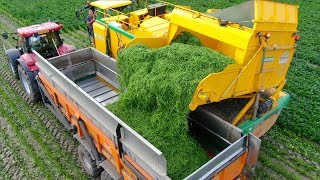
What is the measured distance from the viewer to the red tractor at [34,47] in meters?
7.50

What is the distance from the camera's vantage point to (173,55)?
4961 millimetres

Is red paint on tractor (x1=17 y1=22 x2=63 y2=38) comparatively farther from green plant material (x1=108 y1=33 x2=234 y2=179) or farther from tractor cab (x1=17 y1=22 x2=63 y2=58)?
green plant material (x1=108 y1=33 x2=234 y2=179)

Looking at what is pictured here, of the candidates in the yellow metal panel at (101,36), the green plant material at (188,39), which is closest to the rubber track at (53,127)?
the yellow metal panel at (101,36)

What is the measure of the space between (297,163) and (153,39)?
12.7 feet

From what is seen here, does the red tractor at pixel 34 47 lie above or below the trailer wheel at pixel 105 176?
above

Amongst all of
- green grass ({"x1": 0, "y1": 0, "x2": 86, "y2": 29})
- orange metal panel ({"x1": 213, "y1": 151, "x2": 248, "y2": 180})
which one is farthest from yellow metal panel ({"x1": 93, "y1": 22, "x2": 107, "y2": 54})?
green grass ({"x1": 0, "y1": 0, "x2": 86, "y2": 29})

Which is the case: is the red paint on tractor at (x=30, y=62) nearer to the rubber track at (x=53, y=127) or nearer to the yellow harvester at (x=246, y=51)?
the rubber track at (x=53, y=127)

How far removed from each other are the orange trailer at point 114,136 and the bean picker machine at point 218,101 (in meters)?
0.01

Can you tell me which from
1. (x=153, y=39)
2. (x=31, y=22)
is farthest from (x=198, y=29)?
(x=31, y=22)

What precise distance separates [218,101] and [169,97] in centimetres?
133

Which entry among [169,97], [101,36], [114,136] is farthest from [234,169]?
[101,36]

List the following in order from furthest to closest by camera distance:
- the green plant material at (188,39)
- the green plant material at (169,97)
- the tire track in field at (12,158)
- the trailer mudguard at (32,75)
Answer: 1. the trailer mudguard at (32,75)
2. the tire track in field at (12,158)
3. the green plant material at (188,39)
4. the green plant material at (169,97)

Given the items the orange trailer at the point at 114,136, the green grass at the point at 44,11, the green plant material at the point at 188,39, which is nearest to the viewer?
the orange trailer at the point at 114,136

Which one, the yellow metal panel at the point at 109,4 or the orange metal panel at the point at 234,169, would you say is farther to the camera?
the yellow metal panel at the point at 109,4
